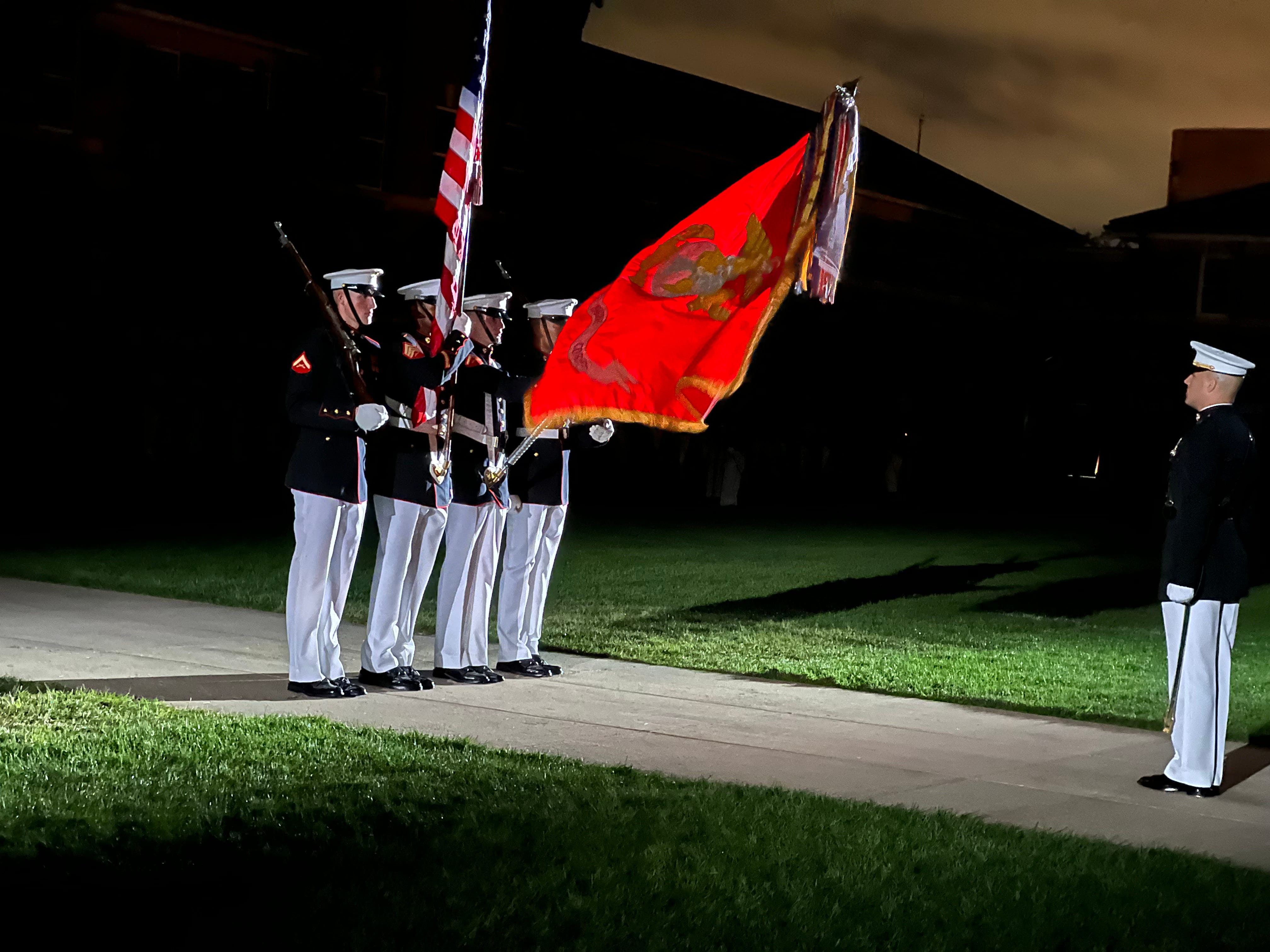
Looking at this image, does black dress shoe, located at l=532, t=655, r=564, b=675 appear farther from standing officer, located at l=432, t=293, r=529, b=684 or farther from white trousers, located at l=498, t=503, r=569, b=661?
standing officer, located at l=432, t=293, r=529, b=684

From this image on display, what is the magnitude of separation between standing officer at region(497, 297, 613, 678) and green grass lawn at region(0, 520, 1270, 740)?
3.98 ft

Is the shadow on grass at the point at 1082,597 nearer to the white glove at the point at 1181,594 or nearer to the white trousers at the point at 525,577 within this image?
the white trousers at the point at 525,577

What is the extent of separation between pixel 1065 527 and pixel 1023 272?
1505 centimetres

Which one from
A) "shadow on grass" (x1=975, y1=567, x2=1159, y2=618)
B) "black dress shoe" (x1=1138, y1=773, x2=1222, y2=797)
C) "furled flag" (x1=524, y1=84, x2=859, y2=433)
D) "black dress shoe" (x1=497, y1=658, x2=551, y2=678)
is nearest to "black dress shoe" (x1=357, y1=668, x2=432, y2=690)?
"black dress shoe" (x1=497, y1=658, x2=551, y2=678)

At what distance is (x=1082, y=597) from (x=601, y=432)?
351 inches

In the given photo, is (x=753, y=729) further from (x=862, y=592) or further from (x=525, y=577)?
(x=862, y=592)

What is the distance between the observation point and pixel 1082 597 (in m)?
17.8

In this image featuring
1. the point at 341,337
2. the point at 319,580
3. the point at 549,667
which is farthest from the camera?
the point at 549,667

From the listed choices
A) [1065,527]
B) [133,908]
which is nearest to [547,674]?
[133,908]

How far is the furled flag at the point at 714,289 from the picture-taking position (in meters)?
7.18

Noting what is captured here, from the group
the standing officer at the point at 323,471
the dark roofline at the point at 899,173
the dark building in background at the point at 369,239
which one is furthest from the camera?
the dark roofline at the point at 899,173

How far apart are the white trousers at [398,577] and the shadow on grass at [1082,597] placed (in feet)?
24.9

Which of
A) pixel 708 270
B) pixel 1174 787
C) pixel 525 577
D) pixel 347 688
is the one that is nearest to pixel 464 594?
pixel 525 577

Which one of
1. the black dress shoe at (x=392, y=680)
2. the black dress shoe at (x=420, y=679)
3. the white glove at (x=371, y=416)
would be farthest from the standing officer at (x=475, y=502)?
the white glove at (x=371, y=416)
